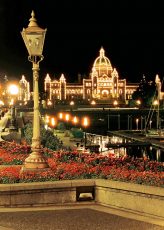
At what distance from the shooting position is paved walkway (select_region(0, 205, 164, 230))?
30.7 feet

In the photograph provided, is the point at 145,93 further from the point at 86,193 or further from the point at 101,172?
the point at 86,193

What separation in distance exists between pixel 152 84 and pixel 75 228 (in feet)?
550

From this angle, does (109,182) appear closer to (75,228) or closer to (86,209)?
(86,209)

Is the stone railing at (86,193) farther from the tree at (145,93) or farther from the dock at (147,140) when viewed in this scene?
the tree at (145,93)

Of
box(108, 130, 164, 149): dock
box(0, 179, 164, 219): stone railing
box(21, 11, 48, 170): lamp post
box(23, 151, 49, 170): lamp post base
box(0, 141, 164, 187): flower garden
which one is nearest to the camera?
box(0, 179, 164, 219): stone railing

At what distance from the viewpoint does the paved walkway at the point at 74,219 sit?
936 centimetres

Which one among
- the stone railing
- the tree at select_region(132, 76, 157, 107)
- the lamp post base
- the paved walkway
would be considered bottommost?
the paved walkway

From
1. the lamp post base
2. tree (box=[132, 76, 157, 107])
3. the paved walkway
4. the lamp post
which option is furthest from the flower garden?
tree (box=[132, 76, 157, 107])

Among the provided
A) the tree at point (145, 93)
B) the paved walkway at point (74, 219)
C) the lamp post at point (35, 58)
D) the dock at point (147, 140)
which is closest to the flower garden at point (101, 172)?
the lamp post at point (35, 58)

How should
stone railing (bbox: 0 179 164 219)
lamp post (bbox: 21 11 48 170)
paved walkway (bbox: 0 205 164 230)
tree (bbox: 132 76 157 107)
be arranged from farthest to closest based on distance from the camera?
tree (bbox: 132 76 157 107), lamp post (bbox: 21 11 48 170), stone railing (bbox: 0 179 164 219), paved walkway (bbox: 0 205 164 230)

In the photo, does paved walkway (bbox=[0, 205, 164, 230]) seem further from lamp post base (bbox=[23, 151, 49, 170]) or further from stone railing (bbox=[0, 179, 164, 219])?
lamp post base (bbox=[23, 151, 49, 170])

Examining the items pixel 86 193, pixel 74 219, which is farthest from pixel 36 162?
pixel 74 219

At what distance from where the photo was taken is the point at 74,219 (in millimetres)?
9930

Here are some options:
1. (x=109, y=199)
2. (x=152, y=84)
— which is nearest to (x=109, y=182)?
(x=109, y=199)
